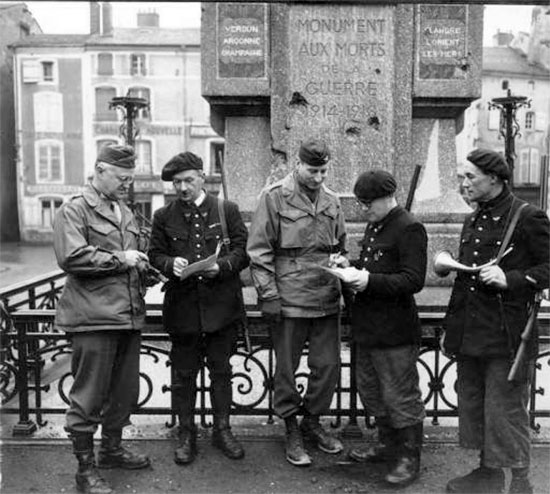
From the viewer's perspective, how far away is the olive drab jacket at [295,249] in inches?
170

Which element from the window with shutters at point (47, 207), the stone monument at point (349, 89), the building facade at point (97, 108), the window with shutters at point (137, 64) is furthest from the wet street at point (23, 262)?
the stone monument at point (349, 89)

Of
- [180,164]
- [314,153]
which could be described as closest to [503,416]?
[314,153]

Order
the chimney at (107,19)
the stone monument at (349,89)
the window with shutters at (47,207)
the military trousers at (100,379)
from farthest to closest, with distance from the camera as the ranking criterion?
the window with shutters at (47,207) → the chimney at (107,19) → the stone monument at (349,89) → the military trousers at (100,379)

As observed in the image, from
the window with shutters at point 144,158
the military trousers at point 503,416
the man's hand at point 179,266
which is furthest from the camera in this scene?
the window with shutters at point 144,158

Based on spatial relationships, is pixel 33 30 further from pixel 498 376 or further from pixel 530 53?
pixel 498 376

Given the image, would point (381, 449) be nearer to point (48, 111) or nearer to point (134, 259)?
point (134, 259)

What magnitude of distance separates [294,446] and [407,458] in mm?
756

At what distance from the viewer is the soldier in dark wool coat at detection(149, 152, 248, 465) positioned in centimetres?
429

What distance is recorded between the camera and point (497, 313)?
3.73 m

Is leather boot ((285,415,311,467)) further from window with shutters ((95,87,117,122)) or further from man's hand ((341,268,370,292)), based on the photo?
window with shutters ((95,87,117,122))

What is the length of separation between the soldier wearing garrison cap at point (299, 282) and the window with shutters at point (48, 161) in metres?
37.7

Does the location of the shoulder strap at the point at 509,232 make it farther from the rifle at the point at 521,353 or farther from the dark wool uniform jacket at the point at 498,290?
the rifle at the point at 521,353

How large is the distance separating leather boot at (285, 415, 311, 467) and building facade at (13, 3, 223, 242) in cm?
3376

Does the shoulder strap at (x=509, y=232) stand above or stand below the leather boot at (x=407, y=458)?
above
